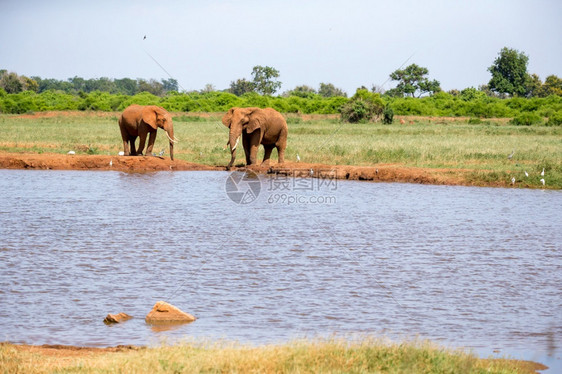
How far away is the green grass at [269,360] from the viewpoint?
6.41 m

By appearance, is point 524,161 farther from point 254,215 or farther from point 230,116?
point 254,215

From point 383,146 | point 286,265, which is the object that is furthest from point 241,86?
point 286,265

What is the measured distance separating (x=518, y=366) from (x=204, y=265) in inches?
217

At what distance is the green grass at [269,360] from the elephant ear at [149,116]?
17.3 m

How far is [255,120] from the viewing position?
22.4 metres

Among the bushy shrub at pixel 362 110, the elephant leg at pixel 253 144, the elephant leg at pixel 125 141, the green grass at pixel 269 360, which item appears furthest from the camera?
the bushy shrub at pixel 362 110

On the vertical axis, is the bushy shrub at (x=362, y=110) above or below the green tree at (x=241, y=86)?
below

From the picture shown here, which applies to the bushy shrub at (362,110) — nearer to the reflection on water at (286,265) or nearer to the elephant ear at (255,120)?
the elephant ear at (255,120)

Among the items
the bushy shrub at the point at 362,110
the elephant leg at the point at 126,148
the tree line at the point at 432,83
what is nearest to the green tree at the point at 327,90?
the tree line at the point at 432,83

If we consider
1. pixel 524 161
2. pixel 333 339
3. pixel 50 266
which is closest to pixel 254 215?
pixel 50 266

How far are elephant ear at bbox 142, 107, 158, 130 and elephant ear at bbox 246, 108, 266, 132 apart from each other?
3.41m

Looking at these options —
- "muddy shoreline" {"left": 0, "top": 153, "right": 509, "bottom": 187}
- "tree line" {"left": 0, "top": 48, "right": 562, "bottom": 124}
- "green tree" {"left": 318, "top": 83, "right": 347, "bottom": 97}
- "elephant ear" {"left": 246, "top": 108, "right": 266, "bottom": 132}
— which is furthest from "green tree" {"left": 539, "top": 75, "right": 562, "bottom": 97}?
"elephant ear" {"left": 246, "top": 108, "right": 266, "bottom": 132}

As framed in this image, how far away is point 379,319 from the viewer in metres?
8.81

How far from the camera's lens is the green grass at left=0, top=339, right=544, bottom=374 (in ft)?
21.0
